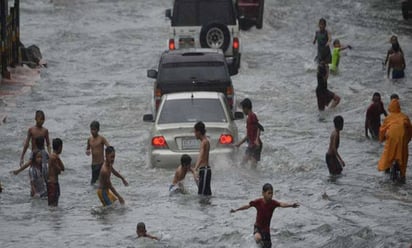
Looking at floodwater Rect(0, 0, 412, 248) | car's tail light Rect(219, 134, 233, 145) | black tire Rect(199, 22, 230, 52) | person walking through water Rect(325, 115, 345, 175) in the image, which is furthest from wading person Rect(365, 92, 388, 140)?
black tire Rect(199, 22, 230, 52)

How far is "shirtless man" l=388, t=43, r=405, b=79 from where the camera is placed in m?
29.4

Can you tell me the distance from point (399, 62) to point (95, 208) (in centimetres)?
1407

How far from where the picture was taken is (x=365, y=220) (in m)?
16.6

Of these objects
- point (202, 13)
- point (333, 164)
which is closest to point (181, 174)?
point (333, 164)

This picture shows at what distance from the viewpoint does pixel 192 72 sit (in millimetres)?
24500

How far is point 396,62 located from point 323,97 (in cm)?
392

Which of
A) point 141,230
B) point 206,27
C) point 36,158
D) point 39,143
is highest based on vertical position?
point 206,27

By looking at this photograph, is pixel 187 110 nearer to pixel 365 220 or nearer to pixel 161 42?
pixel 365 220

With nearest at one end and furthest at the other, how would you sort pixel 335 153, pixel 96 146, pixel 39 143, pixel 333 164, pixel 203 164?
pixel 203 164 < pixel 39 143 < pixel 96 146 < pixel 335 153 < pixel 333 164

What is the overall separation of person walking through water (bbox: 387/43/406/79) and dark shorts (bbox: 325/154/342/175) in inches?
392

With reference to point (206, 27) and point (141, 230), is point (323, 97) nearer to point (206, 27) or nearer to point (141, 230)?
point (206, 27)

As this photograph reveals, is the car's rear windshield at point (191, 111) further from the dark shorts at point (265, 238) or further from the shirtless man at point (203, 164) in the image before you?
the dark shorts at point (265, 238)

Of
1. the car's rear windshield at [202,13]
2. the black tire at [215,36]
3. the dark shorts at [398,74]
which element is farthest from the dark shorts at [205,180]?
the car's rear windshield at [202,13]

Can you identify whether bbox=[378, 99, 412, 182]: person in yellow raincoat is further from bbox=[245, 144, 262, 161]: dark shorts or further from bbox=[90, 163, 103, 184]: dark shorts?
bbox=[90, 163, 103, 184]: dark shorts
